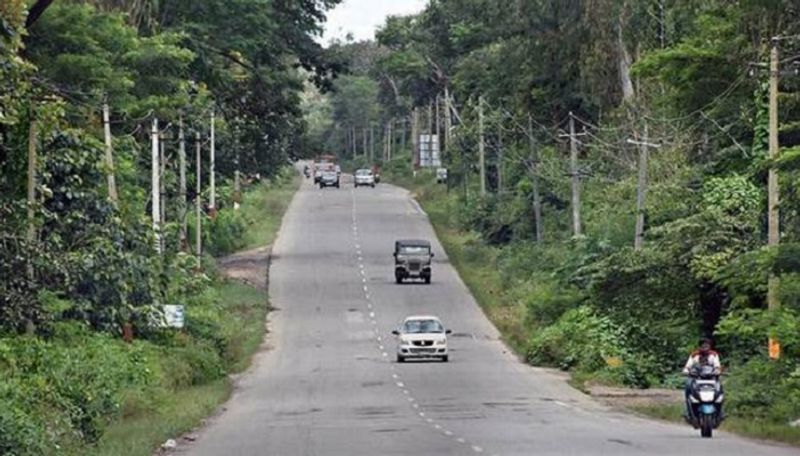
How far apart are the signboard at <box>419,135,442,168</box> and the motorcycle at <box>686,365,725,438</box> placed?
375 feet

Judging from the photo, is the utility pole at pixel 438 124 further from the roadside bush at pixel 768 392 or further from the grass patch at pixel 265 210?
the roadside bush at pixel 768 392

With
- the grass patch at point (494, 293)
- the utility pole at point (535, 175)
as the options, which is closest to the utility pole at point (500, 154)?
the grass patch at point (494, 293)

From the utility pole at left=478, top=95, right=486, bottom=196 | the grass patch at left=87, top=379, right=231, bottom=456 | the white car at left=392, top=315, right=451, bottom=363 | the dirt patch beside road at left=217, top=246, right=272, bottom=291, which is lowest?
the grass patch at left=87, top=379, right=231, bottom=456

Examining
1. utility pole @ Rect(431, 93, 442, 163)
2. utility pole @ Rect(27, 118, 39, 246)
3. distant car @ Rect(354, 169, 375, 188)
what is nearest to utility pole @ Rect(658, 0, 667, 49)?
utility pole @ Rect(27, 118, 39, 246)

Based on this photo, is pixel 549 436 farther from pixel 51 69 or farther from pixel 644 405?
pixel 51 69

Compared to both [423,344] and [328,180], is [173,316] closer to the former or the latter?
[423,344]

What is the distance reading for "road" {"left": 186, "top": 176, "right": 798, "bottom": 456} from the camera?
26.8 meters

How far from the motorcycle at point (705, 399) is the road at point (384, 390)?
42cm

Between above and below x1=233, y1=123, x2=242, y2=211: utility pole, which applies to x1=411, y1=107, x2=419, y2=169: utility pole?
above

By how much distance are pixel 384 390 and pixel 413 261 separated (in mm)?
33981

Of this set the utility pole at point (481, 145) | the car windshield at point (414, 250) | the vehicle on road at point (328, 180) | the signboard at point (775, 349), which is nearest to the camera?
the signboard at point (775, 349)

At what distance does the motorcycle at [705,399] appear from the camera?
2769cm

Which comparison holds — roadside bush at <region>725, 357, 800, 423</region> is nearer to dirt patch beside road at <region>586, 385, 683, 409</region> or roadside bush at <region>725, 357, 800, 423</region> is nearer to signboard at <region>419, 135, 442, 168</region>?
dirt patch beside road at <region>586, 385, 683, 409</region>

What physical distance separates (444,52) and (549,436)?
94.5m
